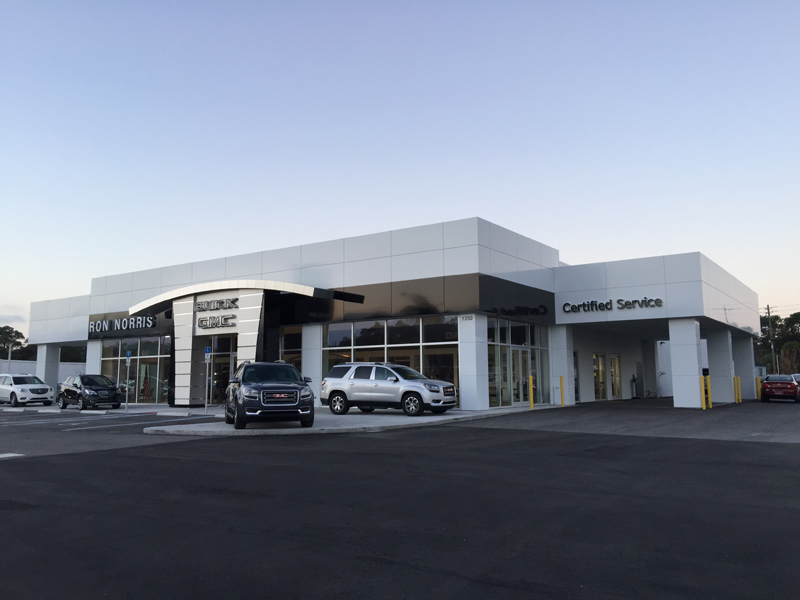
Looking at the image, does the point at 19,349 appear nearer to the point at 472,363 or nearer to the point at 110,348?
the point at 110,348

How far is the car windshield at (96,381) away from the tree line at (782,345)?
6714cm

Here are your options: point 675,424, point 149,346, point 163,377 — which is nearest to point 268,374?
point 675,424

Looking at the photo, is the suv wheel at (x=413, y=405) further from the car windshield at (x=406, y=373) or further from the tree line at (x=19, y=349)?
the tree line at (x=19, y=349)

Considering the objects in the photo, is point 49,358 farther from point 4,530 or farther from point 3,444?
point 4,530

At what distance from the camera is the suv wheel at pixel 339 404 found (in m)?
23.2

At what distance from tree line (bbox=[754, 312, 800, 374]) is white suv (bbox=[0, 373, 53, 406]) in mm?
69583

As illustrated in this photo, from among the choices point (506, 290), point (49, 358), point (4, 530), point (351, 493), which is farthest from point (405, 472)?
point (49, 358)

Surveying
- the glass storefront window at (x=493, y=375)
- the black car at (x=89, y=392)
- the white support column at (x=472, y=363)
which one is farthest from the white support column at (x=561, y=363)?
the black car at (x=89, y=392)

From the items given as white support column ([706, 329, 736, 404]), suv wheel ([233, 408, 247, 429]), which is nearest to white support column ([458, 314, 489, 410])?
suv wheel ([233, 408, 247, 429])

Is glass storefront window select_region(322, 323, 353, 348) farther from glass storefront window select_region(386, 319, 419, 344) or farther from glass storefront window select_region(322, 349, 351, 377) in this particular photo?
glass storefront window select_region(386, 319, 419, 344)

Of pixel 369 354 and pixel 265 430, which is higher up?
pixel 369 354

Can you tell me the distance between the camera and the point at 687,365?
26375 mm

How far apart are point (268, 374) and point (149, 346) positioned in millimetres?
20760

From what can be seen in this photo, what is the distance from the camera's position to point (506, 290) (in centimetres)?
2634
